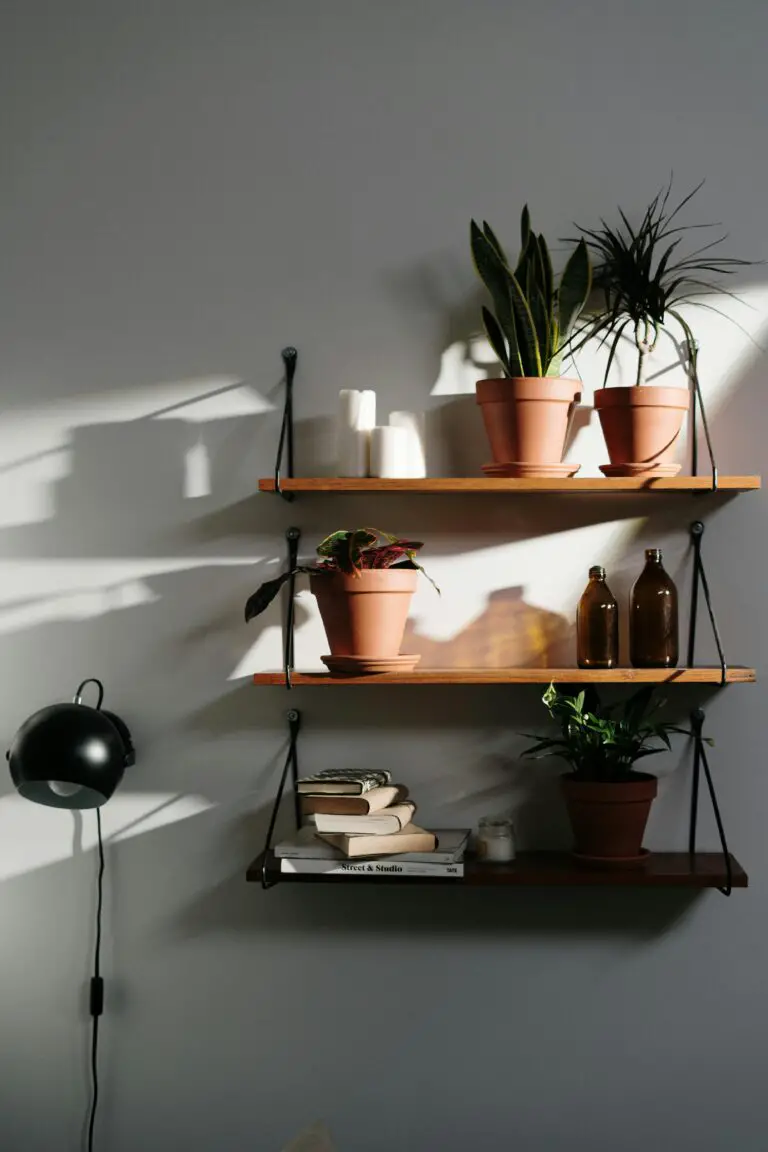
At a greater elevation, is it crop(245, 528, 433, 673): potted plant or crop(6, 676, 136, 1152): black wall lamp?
crop(245, 528, 433, 673): potted plant

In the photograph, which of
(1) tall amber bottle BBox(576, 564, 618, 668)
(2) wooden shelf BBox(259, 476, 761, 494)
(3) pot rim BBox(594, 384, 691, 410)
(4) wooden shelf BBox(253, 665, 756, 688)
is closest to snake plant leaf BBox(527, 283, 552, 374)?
(3) pot rim BBox(594, 384, 691, 410)

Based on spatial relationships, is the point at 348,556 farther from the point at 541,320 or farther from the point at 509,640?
the point at 541,320

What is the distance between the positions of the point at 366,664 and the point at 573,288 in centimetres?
76

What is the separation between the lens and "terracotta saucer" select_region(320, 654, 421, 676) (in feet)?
6.59

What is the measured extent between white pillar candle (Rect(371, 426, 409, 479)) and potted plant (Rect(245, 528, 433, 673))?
123 millimetres

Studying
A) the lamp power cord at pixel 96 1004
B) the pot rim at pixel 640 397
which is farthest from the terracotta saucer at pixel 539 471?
the lamp power cord at pixel 96 1004

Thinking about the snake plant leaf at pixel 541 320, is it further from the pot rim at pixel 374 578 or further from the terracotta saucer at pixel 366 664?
the terracotta saucer at pixel 366 664

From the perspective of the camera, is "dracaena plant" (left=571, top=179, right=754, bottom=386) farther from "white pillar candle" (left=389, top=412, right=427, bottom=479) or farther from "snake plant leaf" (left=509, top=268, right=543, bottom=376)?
"white pillar candle" (left=389, top=412, right=427, bottom=479)

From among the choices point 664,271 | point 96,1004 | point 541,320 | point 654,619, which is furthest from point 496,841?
point 664,271

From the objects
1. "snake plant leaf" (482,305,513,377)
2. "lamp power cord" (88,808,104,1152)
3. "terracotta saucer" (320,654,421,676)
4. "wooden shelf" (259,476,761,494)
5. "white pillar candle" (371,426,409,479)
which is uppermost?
"snake plant leaf" (482,305,513,377)

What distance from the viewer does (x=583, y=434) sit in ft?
7.23

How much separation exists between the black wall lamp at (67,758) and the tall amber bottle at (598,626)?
0.84 metres

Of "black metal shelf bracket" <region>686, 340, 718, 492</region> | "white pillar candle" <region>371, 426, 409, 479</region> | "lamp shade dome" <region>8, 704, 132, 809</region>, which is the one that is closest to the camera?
"lamp shade dome" <region>8, 704, 132, 809</region>

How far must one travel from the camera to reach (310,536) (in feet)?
7.30
